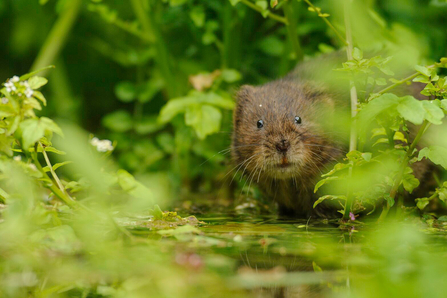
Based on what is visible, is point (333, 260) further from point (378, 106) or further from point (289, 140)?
point (289, 140)

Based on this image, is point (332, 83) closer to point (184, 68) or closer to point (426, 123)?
point (426, 123)

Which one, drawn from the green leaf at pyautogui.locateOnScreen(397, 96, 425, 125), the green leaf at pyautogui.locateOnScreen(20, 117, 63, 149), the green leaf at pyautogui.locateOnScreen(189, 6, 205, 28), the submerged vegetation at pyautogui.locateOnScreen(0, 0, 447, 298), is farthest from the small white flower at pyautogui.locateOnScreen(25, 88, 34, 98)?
the green leaf at pyautogui.locateOnScreen(189, 6, 205, 28)

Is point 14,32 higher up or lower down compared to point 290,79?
higher up

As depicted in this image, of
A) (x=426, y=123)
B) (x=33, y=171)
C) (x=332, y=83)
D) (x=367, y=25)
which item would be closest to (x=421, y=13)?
(x=367, y=25)

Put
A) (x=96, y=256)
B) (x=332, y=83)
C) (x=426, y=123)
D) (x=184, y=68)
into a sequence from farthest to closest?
(x=184, y=68) → (x=332, y=83) → (x=426, y=123) → (x=96, y=256)

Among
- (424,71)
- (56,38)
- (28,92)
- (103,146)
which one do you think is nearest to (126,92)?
(56,38)

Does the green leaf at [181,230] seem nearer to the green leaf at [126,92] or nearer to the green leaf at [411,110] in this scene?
the green leaf at [411,110]

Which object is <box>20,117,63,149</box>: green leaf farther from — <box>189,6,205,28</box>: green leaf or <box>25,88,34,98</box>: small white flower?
<box>189,6,205,28</box>: green leaf
